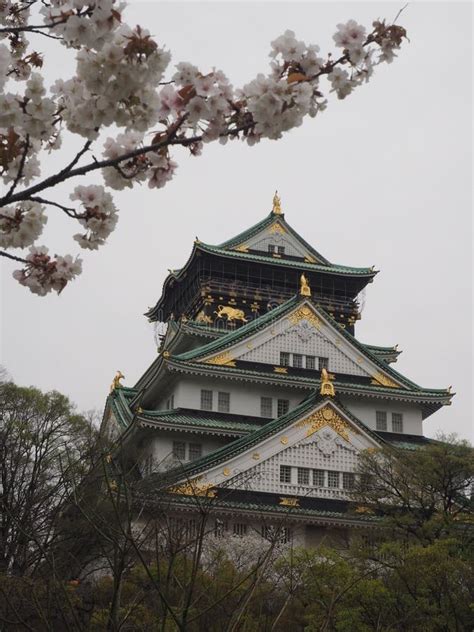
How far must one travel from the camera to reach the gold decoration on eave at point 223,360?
37.4 m

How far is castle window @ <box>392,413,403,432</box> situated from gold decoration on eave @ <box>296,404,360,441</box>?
5921 millimetres

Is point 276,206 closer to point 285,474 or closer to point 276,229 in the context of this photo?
point 276,229

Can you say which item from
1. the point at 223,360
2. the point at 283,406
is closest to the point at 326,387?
the point at 283,406

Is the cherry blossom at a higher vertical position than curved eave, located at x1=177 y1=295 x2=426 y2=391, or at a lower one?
lower

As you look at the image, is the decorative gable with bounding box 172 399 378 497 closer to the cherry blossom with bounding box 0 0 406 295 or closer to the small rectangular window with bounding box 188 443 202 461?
the small rectangular window with bounding box 188 443 202 461

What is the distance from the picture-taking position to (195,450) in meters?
36.2

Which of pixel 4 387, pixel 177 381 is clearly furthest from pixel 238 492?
pixel 4 387

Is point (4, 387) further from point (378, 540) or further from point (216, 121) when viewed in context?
point (216, 121)

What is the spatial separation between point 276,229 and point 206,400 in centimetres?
1275

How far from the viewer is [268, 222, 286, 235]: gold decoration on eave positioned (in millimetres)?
46875

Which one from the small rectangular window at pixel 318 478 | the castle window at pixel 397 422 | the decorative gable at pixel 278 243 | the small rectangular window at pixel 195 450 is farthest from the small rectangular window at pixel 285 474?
the decorative gable at pixel 278 243

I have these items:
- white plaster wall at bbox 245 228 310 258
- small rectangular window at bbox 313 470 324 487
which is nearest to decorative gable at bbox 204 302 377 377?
small rectangular window at bbox 313 470 324 487

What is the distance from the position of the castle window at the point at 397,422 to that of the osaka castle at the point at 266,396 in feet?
→ 0.17

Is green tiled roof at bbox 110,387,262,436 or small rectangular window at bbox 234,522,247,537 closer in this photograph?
small rectangular window at bbox 234,522,247,537
